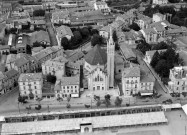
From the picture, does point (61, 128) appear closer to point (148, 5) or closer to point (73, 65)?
point (73, 65)

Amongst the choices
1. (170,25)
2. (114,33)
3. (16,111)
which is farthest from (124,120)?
(170,25)

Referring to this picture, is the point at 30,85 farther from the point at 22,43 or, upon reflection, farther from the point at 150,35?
the point at 150,35

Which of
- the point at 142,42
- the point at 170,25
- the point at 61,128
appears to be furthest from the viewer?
the point at 170,25

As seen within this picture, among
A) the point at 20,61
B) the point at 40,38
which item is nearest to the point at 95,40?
the point at 40,38

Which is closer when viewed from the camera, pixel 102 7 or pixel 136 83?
pixel 136 83

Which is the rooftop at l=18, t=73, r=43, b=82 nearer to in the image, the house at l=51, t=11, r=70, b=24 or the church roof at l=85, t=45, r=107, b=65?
the church roof at l=85, t=45, r=107, b=65
